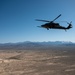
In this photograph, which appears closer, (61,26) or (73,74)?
(61,26)

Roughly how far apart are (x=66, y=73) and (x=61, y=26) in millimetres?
24387

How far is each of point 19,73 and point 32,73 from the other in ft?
11.8

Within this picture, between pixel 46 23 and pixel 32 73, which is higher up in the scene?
pixel 46 23

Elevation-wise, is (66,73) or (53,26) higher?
(53,26)

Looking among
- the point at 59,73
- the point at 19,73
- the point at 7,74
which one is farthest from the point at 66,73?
the point at 7,74

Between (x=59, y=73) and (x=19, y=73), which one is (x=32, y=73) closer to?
(x=19, y=73)

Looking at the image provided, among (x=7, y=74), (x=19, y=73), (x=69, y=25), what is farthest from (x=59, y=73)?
(x=69, y=25)

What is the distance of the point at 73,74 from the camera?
150 ft

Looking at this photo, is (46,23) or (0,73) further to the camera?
(0,73)

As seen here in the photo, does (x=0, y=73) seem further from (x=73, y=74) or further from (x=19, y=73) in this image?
(x=73, y=74)

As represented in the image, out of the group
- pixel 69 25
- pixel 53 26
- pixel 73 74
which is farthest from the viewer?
pixel 73 74

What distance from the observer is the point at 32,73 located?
47.2 metres

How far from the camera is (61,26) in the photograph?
25.9 metres

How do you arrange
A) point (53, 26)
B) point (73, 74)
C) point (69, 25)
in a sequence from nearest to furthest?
1. point (53, 26)
2. point (69, 25)
3. point (73, 74)
